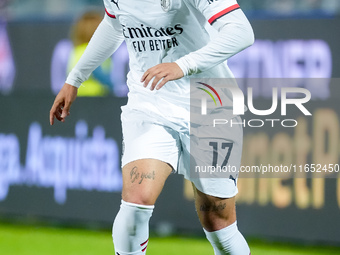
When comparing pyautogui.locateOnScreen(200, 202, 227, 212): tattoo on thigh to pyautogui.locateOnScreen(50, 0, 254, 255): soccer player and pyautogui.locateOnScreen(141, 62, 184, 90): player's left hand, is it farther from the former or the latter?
pyautogui.locateOnScreen(141, 62, 184, 90): player's left hand

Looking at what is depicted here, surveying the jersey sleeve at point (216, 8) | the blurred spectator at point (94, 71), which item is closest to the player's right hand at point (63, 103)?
the jersey sleeve at point (216, 8)

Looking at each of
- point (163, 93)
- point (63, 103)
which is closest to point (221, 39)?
point (163, 93)

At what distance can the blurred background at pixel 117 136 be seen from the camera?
4820 millimetres

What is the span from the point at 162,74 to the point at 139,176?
0.51 m

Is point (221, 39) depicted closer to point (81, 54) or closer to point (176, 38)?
point (176, 38)

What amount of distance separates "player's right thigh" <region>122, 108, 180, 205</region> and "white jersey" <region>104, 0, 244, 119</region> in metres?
0.08

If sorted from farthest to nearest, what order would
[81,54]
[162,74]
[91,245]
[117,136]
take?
[81,54] → [117,136] → [91,245] → [162,74]

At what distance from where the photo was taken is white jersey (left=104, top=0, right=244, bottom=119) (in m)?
3.05

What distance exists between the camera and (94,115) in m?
5.48

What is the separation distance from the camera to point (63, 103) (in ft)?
11.4

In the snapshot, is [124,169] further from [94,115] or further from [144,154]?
[94,115]

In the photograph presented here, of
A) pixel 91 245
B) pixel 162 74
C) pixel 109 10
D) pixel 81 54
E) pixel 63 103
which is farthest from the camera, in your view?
pixel 81 54

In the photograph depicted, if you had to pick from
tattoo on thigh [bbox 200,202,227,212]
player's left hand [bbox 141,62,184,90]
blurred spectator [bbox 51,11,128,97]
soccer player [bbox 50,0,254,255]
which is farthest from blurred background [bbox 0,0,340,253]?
A: player's left hand [bbox 141,62,184,90]

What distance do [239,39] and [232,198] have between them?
901mm
